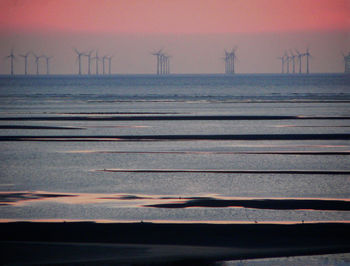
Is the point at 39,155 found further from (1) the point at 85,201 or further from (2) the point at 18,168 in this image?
(1) the point at 85,201

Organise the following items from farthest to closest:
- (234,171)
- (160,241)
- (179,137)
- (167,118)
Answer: (167,118), (179,137), (234,171), (160,241)

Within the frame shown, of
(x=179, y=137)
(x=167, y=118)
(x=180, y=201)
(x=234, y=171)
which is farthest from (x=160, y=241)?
(x=167, y=118)

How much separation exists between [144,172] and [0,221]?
23.8ft

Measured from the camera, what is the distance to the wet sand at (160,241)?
9.88 m

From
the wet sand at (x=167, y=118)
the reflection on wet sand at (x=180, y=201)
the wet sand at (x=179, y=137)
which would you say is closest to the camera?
the reflection on wet sand at (x=180, y=201)

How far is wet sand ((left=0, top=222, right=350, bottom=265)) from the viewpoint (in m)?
9.88

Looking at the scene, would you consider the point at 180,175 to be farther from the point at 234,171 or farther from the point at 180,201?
the point at 180,201

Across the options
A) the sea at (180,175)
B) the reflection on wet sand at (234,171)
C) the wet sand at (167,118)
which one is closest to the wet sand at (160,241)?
the sea at (180,175)

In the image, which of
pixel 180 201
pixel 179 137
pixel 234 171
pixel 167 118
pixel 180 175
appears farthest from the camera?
pixel 167 118

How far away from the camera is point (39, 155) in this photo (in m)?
24.1

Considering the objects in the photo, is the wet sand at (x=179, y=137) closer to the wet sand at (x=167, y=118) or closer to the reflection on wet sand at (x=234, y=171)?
the reflection on wet sand at (x=234, y=171)

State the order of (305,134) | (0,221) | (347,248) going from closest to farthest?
1. (347,248)
2. (0,221)
3. (305,134)

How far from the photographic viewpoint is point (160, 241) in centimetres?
1080

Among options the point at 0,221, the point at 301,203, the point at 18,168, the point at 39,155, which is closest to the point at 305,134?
the point at 39,155
